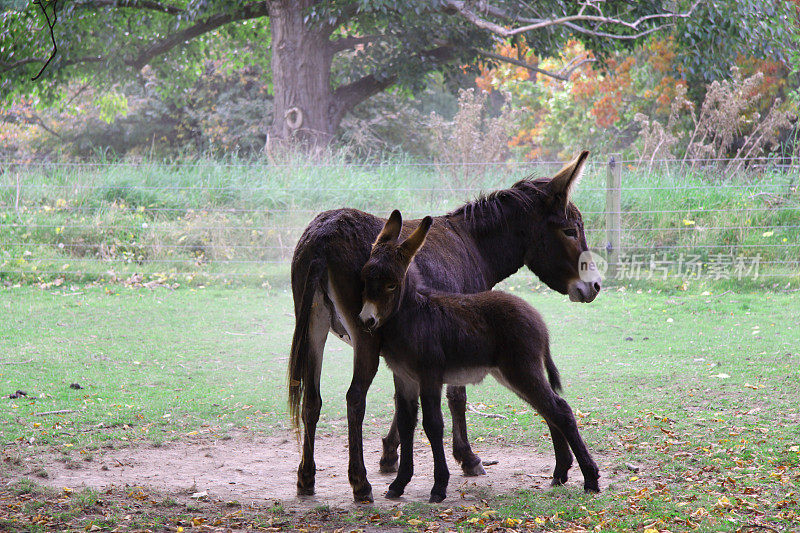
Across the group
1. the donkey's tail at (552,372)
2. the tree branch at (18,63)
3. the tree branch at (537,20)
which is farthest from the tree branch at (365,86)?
the donkey's tail at (552,372)

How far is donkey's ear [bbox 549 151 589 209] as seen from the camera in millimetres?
5000

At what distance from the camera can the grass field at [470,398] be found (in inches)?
155

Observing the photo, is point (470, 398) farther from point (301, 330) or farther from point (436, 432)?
point (301, 330)

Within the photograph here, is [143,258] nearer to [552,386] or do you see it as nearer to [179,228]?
[179,228]

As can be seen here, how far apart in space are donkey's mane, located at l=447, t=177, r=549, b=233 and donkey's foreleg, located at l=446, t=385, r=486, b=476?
1.13m

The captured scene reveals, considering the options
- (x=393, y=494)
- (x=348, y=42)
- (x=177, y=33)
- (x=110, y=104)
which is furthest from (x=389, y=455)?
(x=110, y=104)

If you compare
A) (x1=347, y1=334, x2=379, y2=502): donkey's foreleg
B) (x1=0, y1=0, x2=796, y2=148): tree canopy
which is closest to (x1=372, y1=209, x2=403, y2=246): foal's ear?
(x1=347, y1=334, x2=379, y2=502): donkey's foreleg

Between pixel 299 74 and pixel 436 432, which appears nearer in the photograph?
pixel 436 432

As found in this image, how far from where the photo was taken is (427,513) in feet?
13.3

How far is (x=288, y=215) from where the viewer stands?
1217cm

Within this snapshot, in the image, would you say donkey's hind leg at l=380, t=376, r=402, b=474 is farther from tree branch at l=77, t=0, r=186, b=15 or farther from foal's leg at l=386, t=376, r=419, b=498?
tree branch at l=77, t=0, r=186, b=15

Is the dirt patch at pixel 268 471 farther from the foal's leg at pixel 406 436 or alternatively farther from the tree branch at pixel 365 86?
the tree branch at pixel 365 86

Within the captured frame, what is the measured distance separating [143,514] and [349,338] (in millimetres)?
1541

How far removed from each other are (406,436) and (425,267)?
105 centimetres
